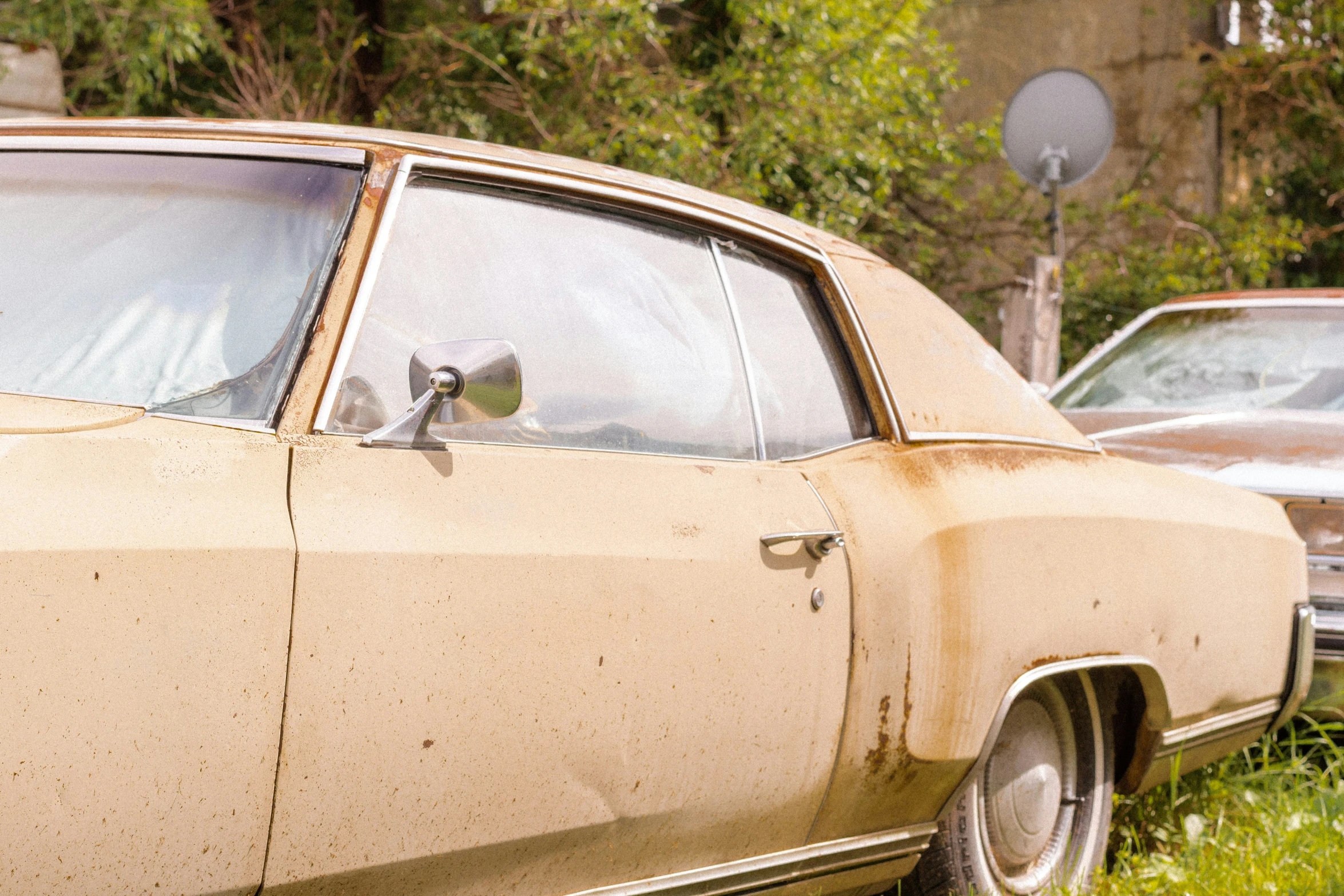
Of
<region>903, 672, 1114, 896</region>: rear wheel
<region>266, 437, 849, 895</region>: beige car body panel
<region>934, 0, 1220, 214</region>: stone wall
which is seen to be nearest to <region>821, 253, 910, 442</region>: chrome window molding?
<region>266, 437, 849, 895</region>: beige car body panel

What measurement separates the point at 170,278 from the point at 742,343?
1.02 metres

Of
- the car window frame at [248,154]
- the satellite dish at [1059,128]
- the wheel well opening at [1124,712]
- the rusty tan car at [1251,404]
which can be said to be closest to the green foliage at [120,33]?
the satellite dish at [1059,128]

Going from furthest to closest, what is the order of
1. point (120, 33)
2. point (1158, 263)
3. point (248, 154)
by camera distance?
1. point (1158, 263)
2. point (120, 33)
3. point (248, 154)

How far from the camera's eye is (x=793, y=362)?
2.65 metres

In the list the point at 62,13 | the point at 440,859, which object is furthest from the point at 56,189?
the point at 62,13

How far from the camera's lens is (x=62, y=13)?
8.92 meters

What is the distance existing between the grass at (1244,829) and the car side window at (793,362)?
1417 mm

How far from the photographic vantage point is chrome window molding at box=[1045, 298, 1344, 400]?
5824mm

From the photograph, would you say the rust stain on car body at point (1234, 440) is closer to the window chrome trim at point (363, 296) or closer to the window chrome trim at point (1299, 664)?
the window chrome trim at point (1299, 664)

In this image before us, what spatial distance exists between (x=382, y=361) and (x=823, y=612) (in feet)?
2.85

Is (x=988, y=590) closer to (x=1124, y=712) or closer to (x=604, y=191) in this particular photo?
(x=1124, y=712)

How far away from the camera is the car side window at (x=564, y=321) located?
206 centimetres

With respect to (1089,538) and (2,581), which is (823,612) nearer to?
(1089,538)

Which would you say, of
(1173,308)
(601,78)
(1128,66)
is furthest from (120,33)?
(1128,66)
